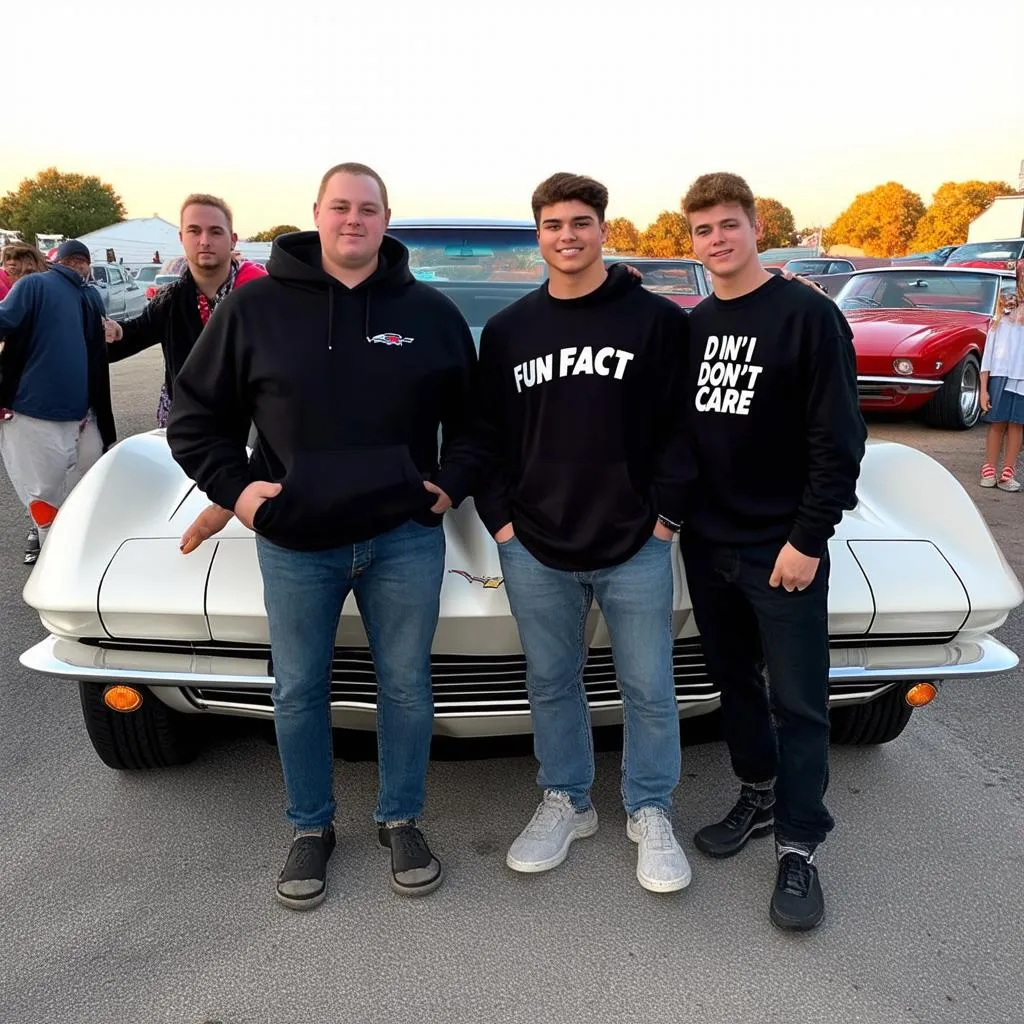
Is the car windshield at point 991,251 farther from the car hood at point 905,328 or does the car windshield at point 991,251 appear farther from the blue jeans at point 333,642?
the blue jeans at point 333,642

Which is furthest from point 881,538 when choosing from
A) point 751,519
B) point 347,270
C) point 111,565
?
point 111,565

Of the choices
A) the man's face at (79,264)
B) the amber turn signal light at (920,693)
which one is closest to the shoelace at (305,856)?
the amber turn signal light at (920,693)

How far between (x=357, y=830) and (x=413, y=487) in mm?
1091

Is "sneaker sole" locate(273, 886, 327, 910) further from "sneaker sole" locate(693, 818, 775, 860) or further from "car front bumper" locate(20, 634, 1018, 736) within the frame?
"sneaker sole" locate(693, 818, 775, 860)

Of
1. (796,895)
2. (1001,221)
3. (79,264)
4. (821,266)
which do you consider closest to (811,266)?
(821,266)

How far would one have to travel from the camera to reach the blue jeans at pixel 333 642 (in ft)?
7.00

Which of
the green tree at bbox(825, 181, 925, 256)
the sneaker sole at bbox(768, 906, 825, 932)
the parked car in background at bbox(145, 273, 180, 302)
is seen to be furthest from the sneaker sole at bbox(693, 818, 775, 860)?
the green tree at bbox(825, 181, 925, 256)

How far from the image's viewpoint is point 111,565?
7.52 ft

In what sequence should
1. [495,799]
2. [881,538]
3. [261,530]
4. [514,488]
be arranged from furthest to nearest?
[495,799] < [881,538] < [514,488] < [261,530]

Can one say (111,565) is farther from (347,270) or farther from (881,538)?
(881,538)

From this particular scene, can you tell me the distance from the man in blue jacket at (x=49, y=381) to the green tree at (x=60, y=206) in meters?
82.1

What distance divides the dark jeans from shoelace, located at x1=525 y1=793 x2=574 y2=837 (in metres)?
0.51

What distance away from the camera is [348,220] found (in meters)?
2.12

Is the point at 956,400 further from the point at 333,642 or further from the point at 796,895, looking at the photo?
the point at 333,642
